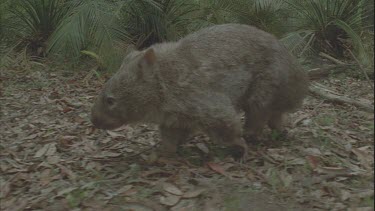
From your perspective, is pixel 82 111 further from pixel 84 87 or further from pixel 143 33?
pixel 143 33

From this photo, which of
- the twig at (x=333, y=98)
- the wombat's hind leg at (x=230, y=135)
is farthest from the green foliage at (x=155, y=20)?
the wombat's hind leg at (x=230, y=135)

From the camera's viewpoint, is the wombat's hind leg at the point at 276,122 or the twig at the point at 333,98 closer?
the wombat's hind leg at the point at 276,122

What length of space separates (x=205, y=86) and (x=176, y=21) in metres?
5.30

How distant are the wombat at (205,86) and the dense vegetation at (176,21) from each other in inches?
150

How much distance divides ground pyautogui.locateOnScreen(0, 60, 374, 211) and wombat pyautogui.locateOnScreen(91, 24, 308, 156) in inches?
14.4

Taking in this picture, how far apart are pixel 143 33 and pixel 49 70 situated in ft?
6.29

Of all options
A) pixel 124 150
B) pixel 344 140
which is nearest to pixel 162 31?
pixel 124 150

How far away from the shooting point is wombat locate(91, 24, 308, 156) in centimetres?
505

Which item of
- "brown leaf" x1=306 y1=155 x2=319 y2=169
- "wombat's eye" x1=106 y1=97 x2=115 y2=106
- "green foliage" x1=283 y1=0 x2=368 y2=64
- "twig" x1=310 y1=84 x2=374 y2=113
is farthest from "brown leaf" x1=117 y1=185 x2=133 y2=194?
"green foliage" x1=283 y1=0 x2=368 y2=64

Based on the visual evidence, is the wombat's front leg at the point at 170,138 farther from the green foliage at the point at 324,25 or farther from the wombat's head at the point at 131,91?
the green foliage at the point at 324,25

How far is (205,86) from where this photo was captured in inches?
201

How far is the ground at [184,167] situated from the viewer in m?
4.39

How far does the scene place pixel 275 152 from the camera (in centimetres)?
537

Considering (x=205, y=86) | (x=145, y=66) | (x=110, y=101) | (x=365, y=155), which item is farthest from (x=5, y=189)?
(x=365, y=155)
